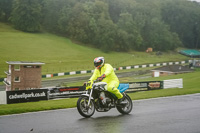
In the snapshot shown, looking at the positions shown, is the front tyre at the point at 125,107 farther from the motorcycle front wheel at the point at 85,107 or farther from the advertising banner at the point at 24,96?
the advertising banner at the point at 24,96

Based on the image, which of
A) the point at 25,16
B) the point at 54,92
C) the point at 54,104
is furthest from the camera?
the point at 25,16

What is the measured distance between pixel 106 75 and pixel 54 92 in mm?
13314

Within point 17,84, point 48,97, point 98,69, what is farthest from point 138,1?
point 98,69

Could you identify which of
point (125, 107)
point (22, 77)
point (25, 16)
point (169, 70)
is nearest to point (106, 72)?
point (125, 107)

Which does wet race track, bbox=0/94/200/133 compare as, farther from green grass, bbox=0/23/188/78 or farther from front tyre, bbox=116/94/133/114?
green grass, bbox=0/23/188/78

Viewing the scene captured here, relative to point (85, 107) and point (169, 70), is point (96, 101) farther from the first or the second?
point (169, 70)

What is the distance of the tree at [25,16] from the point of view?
203ft

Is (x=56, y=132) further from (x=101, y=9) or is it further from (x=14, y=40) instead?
(x=101, y=9)

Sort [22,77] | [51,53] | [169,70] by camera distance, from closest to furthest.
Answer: [22,77] → [51,53] → [169,70]

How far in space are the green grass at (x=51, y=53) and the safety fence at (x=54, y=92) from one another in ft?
77.0

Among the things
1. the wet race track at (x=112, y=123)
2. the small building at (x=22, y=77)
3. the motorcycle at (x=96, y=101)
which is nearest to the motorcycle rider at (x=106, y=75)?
the motorcycle at (x=96, y=101)

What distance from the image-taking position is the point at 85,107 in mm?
9406

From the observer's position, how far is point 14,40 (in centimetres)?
5478

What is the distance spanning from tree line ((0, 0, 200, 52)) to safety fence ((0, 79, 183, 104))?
4195 cm
